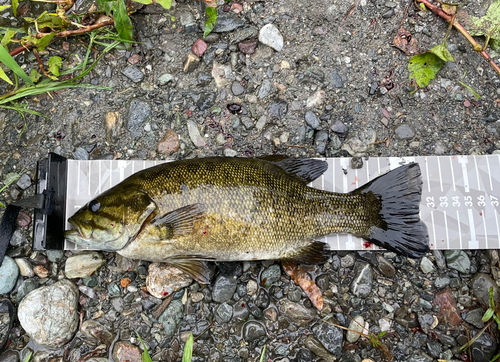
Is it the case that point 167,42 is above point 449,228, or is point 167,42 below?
above

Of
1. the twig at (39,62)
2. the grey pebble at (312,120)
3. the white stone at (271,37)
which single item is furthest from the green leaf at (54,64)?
the grey pebble at (312,120)

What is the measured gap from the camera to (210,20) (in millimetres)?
4043

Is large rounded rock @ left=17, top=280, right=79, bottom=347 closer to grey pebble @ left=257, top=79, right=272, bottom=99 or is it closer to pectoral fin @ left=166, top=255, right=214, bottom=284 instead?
pectoral fin @ left=166, top=255, right=214, bottom=284

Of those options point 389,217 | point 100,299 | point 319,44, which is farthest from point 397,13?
point 100,299

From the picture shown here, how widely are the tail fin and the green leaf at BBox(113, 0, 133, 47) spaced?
10.4 feet

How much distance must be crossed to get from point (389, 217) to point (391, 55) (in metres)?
1.95

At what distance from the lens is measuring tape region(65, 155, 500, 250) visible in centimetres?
379

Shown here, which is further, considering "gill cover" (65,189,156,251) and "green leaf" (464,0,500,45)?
"green leaf" (464,0,500,45)

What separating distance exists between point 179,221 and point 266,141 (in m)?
1.42

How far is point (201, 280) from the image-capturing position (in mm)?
3549

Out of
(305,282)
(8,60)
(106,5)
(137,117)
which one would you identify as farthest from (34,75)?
(305,282)

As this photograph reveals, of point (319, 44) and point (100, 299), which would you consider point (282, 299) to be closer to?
point (100, 299)

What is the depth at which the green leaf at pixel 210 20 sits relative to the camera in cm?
399

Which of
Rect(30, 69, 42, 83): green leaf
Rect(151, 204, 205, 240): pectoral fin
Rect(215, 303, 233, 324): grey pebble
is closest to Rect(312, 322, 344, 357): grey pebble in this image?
Rect(215, 303, 233, 324): grey pebble
